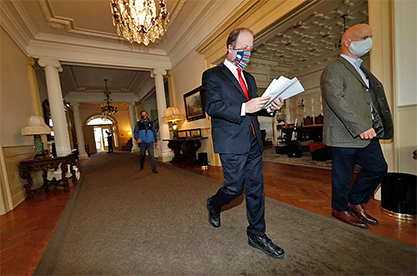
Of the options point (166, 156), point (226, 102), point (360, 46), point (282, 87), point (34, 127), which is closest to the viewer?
point (282, 87)

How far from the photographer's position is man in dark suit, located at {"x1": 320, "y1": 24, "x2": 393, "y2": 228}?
4.96 ft

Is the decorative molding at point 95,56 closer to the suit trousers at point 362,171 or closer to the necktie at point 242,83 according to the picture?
the necktie at point 242,83

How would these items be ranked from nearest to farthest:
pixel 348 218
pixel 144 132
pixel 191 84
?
pixel 348 218
pixel 144 132
pixel 191 84

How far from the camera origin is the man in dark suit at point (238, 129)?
126 cm

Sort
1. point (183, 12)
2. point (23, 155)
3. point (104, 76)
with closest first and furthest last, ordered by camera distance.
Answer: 1. point (23, 155)
2. point (183, 12)
3. point (104, 76)

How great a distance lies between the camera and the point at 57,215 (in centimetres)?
246

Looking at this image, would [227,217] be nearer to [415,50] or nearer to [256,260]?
[256,260]

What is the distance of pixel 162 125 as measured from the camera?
22.2 ft

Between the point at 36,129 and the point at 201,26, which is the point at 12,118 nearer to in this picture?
the point at 36,129

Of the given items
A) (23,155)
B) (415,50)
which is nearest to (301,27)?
(415,50)

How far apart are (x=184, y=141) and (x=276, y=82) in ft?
13.9

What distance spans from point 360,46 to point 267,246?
182cm

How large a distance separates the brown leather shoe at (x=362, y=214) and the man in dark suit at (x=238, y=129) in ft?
3.34

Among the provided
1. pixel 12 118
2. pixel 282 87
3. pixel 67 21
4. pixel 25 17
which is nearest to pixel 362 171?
pixel 282 87
